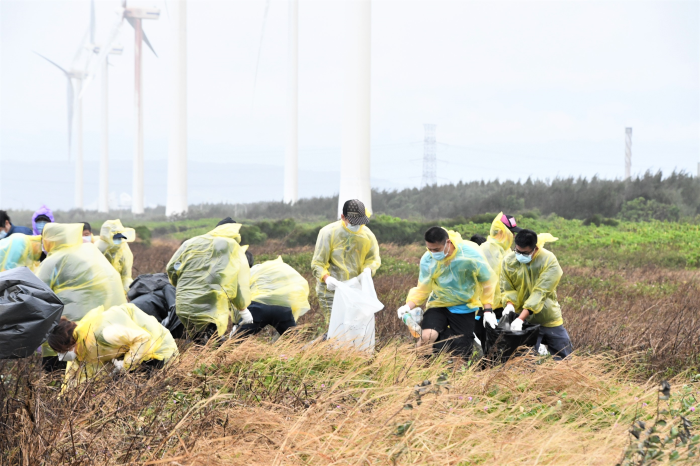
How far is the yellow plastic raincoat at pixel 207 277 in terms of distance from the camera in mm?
5438

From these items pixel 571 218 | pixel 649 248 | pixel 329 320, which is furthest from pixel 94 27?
pixel 329 320

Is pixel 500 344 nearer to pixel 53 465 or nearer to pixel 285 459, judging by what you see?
pixel 285 459

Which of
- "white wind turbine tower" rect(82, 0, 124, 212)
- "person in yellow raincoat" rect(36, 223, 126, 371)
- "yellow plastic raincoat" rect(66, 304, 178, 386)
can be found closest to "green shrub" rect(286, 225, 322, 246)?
"person in yellow raincoat" rect(36, 223, 126, 371)

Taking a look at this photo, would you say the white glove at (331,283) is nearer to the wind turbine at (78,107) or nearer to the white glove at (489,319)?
the white glove at (489,319)

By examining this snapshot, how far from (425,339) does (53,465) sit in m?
3.22

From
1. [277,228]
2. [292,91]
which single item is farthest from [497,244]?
[292,91]

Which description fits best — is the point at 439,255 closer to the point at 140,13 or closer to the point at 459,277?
the point at 459,277

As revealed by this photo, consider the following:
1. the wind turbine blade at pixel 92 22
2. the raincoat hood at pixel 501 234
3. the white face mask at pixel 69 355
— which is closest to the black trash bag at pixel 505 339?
the raincoat hood at pixel 501 234

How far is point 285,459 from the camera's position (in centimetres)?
311

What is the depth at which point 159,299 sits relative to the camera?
6.05 meters

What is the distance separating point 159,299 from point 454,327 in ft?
8.49

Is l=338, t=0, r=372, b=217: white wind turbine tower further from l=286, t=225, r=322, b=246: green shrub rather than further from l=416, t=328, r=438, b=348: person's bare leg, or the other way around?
l=416, t=328, r=438, b=348: person's bare leg

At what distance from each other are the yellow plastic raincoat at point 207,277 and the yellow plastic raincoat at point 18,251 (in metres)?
1.11

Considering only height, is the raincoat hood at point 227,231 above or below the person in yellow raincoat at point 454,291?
above
